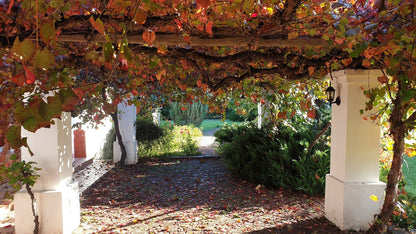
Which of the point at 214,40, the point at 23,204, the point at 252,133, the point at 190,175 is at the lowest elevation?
the point at 190,175

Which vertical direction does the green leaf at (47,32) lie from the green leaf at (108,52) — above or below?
above

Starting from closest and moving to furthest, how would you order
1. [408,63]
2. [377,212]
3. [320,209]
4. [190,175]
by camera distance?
1. [408,63]
2. [377,212]
3. [320,209]
4. [190,175]

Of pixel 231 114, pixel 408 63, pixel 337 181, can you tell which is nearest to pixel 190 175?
pixel 337 181

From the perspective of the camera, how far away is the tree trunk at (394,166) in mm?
3110

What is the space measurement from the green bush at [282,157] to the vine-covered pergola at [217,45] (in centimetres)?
142

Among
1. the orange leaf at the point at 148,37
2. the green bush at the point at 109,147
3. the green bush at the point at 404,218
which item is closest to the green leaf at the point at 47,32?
the orange leaf at the point at 148,37

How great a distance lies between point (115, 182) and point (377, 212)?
507cm

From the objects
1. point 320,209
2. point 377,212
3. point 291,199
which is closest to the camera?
point 377,212

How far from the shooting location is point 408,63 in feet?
7.72

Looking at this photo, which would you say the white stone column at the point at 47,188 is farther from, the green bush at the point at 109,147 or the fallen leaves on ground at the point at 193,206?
the green bush at the point at 109,147

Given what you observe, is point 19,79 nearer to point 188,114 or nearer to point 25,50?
point 25,50

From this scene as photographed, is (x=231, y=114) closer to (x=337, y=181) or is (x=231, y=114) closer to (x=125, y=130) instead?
(x=125, y=130)

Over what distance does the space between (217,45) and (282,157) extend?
3.71 metres

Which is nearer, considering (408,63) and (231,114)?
(408,63)
